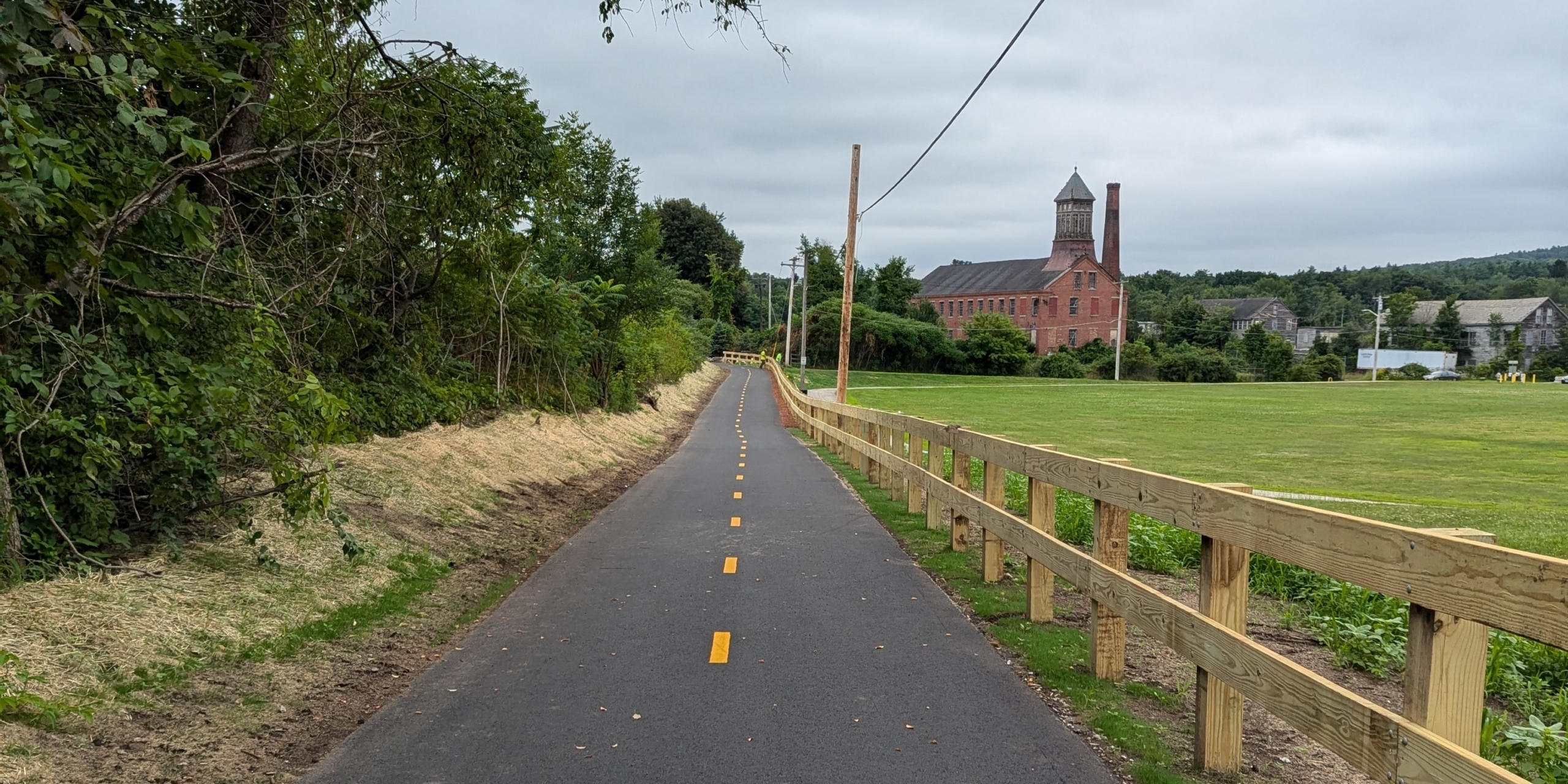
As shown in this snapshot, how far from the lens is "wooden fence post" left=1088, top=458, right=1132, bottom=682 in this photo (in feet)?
19.9

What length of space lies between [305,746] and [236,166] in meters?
4.02

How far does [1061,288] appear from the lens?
115m

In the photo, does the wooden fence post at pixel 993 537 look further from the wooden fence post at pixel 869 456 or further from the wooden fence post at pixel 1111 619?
the wooden fence post at pixel 869 456

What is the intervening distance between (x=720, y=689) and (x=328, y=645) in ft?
8.84

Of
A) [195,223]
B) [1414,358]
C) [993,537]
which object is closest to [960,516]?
[993,537]

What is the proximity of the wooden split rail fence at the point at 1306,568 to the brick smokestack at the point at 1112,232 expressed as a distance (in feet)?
401

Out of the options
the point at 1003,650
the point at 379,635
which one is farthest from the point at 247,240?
the point at 1003,650

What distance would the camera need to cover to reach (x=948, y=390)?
2721 inches

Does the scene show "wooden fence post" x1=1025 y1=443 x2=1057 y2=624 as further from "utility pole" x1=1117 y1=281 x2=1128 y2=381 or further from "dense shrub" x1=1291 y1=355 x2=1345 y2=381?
"dense shrub" x1=1291 y1=355 x2=1345 y2=381

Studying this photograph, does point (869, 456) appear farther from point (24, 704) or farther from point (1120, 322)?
point (1120, 322)

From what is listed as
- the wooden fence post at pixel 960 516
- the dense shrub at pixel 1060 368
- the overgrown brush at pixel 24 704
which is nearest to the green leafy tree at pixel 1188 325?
the dense shrub at pixel 1060 368

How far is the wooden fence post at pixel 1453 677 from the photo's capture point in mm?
3059

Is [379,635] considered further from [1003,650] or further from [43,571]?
[1003,650]

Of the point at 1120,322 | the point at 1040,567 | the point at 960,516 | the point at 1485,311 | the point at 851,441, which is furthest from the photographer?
the point at 1485,311
